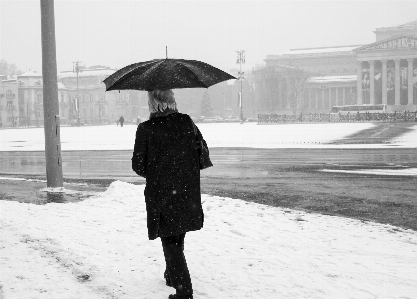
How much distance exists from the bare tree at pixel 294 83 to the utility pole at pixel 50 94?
8672 centimetres

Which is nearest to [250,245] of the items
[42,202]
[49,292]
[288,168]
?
[49,292]

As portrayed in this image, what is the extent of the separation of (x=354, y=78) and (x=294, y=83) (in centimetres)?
1534

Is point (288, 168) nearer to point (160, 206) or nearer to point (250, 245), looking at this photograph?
point (250, 245)

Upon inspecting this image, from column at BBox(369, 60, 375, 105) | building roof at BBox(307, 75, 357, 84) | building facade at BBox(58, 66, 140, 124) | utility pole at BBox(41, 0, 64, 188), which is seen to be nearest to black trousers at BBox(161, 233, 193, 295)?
utility pole at BBox(41, 0, 64, 188)

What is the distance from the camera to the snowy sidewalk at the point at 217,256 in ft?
16.5

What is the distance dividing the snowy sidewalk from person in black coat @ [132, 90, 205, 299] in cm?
74

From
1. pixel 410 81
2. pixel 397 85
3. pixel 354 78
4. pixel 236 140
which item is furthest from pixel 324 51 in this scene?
pixel 236 140

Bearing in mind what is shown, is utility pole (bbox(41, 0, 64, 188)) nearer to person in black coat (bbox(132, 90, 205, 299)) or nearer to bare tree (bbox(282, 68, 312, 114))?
person in black coat (bbox(132, 90, 205, 299))

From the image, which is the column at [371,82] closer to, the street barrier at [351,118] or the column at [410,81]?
the column at [410,81]

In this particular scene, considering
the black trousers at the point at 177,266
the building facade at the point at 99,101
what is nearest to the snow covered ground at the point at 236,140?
the black trousers at the point at 177,266

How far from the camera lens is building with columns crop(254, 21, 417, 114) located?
96.4 m

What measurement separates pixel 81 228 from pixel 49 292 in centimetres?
244

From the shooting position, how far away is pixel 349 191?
36.1 feet

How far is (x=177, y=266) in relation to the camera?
4.69 metres
